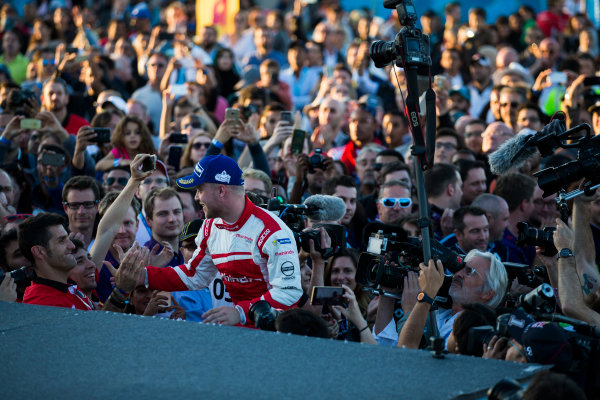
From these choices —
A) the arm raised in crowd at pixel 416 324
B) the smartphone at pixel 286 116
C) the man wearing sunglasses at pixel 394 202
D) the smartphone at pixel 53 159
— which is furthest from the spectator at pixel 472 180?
A: the arm raised in crowd at pixel 416 324

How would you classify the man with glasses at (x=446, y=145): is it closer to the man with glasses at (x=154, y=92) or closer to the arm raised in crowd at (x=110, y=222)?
the arm raised in crowd at (x=110, y=222)

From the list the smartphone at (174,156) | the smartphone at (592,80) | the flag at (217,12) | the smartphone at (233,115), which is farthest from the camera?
the flag at (217,12)

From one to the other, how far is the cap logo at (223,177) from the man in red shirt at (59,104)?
228 inches

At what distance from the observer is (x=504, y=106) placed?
10883 mm

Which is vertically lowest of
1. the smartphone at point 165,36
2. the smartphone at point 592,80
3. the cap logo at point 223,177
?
the cap logo at point 223,177

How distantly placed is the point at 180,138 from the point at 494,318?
17.9 ft

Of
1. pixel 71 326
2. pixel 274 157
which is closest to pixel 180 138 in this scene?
pixel 274 157

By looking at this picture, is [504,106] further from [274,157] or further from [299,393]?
[299,393]

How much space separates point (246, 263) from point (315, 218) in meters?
0.87

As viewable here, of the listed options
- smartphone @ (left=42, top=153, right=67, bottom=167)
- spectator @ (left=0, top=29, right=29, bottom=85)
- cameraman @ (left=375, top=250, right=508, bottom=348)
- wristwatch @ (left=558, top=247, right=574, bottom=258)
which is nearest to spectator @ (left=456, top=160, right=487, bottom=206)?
cameraman @ (left=375, top=250, right=508, bottom=348)

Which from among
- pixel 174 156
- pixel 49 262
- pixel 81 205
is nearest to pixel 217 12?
pixel 174 156

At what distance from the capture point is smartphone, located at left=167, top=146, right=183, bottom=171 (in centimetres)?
889

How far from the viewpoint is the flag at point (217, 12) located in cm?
1627

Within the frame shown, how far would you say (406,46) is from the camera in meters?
4.99
